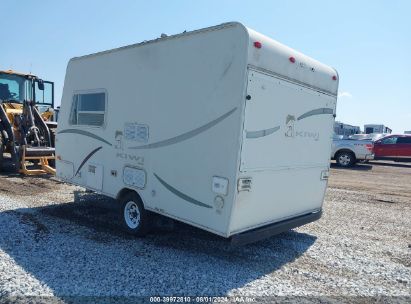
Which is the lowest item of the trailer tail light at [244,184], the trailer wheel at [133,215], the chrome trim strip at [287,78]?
the trailer wheel at [133,215]

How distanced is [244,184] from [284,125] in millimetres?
1175

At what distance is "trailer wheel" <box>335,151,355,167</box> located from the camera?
1769 centimetres

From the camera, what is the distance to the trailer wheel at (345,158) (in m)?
17.7

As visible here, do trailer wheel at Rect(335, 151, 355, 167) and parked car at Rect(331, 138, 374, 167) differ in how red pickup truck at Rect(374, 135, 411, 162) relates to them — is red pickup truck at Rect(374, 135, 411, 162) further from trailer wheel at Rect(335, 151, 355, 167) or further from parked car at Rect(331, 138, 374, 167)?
trailer wheel at Rect(335, 151, 355, 167)

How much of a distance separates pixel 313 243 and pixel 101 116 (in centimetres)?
431

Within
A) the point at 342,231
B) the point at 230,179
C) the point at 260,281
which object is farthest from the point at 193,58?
the point at 342,231

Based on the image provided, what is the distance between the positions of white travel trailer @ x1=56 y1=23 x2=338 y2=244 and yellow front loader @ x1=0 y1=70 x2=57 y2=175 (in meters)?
4.38

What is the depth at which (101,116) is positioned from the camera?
21.3 ft

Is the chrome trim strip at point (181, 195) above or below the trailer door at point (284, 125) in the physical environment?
below

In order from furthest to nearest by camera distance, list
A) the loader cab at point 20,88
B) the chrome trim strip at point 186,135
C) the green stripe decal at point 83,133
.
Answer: the loader cab at point 20,88 → the green stripe decal at point 83,133 → the chrome trim strip at point 186,135

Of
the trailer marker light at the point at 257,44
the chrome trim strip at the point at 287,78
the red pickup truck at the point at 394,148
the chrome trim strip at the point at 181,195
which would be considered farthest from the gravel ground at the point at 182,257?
the red pickup truck at the point at 394,148

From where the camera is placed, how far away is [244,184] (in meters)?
4.52

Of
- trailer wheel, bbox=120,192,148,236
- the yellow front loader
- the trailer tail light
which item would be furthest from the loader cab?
the trailer tail light

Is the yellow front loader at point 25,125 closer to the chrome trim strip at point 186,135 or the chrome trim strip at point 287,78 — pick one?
the chrome trim strip at point 186,135
